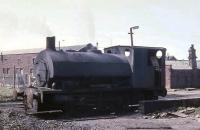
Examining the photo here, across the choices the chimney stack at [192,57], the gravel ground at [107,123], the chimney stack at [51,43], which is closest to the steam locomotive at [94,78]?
the chimney stack at [51,43]

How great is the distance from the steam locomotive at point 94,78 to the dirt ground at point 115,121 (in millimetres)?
753

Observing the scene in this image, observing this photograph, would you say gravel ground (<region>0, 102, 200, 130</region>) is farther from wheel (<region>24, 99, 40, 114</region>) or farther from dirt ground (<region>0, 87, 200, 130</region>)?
wheel (<region>24, 99, 40, 114</region>)

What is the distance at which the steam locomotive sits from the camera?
18375 millimetres

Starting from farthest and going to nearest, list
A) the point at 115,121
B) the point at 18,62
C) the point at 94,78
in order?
the point at 18,62 → the point at 94,78 → the point at 115,121

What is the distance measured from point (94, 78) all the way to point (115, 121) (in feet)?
12.7

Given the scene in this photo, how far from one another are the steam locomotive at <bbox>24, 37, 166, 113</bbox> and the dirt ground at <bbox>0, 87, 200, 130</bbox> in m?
0.75

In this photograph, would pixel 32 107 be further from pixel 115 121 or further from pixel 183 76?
pixel 183 76

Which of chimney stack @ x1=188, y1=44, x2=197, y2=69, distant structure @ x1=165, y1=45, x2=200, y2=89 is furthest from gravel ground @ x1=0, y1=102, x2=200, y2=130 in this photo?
chimney stack @ x1=188, y1=44, x2=197, y2=69

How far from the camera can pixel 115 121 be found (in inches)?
642

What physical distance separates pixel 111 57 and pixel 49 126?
779 cm

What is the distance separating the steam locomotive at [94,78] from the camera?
1838 cm

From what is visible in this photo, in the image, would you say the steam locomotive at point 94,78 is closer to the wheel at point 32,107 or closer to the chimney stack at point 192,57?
the wheel at point 32,107

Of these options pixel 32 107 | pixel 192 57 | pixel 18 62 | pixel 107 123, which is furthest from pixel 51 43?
pixel 18 62

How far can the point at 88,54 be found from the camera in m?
20.2
